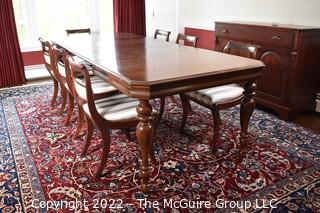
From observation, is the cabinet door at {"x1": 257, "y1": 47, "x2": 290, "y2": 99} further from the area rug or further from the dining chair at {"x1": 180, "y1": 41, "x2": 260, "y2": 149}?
the dining chair at {"x1": 180, "y1": 41, "x2": 260, "y2": 149}

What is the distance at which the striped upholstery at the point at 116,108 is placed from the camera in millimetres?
1950

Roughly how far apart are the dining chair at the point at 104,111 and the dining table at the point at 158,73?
16 centimetres

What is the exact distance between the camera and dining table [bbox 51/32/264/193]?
161 centimetres

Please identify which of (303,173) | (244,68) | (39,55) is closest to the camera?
(244,68)

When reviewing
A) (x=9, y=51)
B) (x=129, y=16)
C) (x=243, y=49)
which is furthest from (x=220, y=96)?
(x=9, y=51)

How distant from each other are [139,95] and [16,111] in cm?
221

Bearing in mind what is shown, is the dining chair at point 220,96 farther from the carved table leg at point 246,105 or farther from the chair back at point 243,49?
the carved table leg at point 246,105

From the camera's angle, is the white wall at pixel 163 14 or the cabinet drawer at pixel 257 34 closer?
the cabinet drawer at pixel 257 34

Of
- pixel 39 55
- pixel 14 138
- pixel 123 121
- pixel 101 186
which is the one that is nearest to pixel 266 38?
pixel 123 121

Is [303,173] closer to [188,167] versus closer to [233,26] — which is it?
[188,167]

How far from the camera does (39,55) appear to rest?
4641mm

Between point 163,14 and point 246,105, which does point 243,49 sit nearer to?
point 246,105

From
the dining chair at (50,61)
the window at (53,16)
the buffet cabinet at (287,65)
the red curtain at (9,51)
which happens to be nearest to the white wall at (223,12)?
the buffet cabinet at (287,65)

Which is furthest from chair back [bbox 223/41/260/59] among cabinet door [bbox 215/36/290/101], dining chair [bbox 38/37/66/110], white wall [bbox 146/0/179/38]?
white wall [bbox 146/0/179/38]
